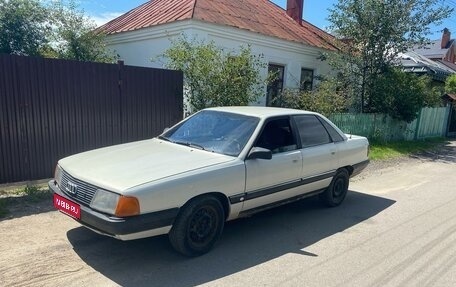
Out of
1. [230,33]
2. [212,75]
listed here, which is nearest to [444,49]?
[230,33]

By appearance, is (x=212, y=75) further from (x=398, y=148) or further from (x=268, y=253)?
(x=398, y=148)

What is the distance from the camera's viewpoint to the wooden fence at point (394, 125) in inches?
474

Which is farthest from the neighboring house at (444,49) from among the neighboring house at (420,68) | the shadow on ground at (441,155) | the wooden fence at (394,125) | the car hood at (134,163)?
the car hood at (134,163)

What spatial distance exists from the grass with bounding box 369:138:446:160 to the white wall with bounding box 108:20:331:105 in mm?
3867

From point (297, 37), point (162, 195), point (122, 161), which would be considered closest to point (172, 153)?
point (122, 161)

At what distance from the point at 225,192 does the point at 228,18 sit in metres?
8.51

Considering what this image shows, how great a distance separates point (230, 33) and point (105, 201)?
8.45m

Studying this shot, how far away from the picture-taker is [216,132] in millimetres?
4664

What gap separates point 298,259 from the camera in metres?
3.98

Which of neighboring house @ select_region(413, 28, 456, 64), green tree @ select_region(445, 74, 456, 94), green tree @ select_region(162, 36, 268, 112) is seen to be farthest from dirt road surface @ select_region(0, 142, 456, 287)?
neighboring house @ select_region(413, 28, 456, 64)

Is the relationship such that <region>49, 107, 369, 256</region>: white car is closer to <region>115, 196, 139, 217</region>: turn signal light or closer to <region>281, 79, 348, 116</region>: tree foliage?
<region>115, 196, 139, 217</region>: turn signal light

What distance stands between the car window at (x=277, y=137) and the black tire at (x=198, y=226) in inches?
39.6

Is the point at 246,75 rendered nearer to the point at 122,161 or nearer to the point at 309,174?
the point at 309,174

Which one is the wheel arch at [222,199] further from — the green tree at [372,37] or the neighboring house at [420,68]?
the neighboring house at [420,68]
